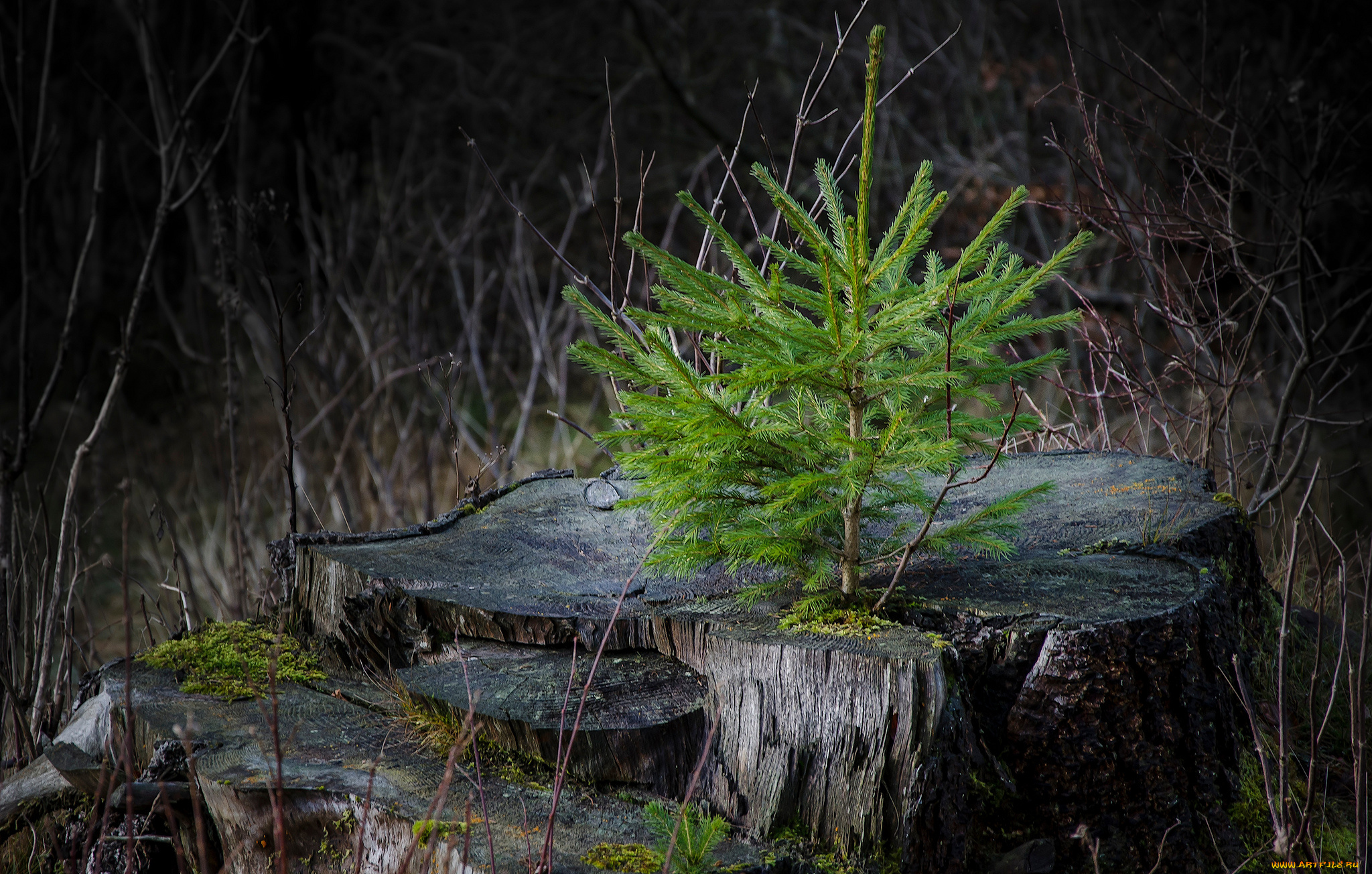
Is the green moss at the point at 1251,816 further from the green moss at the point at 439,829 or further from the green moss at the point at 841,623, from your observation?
the green moss at the point at 439,829

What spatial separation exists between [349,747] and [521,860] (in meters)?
0.49

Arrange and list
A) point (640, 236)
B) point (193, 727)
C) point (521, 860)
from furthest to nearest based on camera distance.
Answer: point (193, 727) → point (640, 236) → point (521, 860)

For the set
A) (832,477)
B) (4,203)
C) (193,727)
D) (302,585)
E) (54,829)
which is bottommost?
(54,829)

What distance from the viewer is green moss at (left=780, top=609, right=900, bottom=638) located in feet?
5.52

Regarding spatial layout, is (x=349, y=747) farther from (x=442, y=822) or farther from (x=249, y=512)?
A: (x=249, y=512)

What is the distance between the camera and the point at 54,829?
1916 millimetres

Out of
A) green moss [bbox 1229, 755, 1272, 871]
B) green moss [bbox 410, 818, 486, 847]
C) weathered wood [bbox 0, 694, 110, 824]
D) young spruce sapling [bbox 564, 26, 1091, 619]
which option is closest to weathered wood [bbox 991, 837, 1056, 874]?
green moss [bbox 1229, 755, 1272, 871]

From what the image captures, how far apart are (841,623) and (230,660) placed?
4.35ft

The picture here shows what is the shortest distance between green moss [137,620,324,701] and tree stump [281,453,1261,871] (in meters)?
0.09

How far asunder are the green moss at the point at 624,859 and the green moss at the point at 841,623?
0.44m

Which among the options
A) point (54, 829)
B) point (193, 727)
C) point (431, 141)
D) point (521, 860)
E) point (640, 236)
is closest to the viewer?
point (521, 860)

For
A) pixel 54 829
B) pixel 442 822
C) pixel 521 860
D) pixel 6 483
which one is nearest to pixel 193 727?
pixel 54 829

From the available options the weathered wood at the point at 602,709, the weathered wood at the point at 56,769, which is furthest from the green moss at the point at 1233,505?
the weathered wood at the point at 56,769

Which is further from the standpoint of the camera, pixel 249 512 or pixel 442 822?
pixel 249 512
